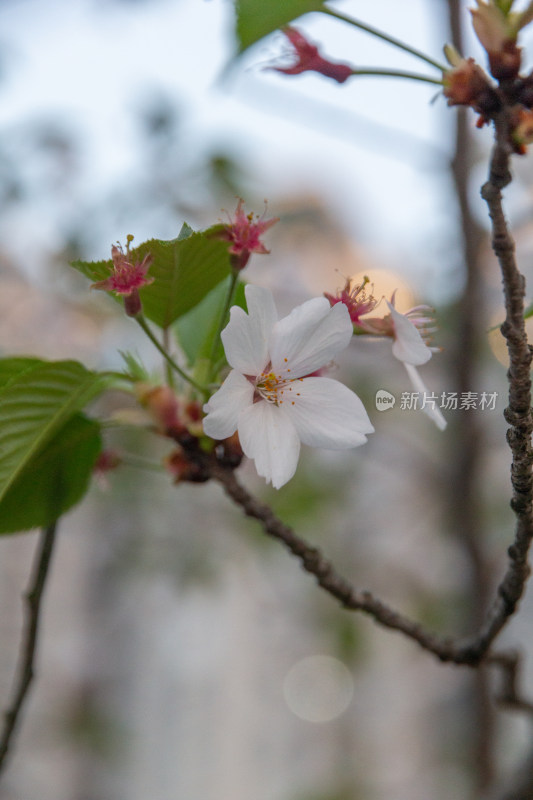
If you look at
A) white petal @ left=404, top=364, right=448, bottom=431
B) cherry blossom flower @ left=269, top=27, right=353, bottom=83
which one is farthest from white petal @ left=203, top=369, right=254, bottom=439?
cherry blossom flower @ left=269, top=27, right=353, bottom=83

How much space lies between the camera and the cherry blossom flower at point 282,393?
356 mm

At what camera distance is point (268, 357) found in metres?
0.39

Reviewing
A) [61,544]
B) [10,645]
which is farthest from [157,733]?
[61,544]

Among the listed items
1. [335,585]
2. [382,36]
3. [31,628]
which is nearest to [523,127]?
[382,36]

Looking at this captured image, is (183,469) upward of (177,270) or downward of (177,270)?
downward

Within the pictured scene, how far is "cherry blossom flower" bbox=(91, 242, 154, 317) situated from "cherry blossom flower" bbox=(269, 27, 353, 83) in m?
0.18

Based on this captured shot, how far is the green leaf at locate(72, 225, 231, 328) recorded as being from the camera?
0.38 meters

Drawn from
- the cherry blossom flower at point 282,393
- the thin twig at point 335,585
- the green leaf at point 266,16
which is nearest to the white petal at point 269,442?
the cherry blossom flower at point 282,393

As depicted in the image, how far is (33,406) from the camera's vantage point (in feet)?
1.34

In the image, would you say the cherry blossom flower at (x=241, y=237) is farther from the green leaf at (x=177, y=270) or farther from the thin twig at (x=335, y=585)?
the thin twig at (x=335, y=585)

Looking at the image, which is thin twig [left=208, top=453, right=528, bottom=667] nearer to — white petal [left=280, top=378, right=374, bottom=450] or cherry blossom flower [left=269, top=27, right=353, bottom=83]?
white petal [left=280, top=378, right=374, bottom=450]

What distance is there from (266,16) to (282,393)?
0.21 meters

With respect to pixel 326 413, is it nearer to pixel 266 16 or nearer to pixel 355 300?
pixel 355 300

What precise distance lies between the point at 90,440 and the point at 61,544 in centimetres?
260
